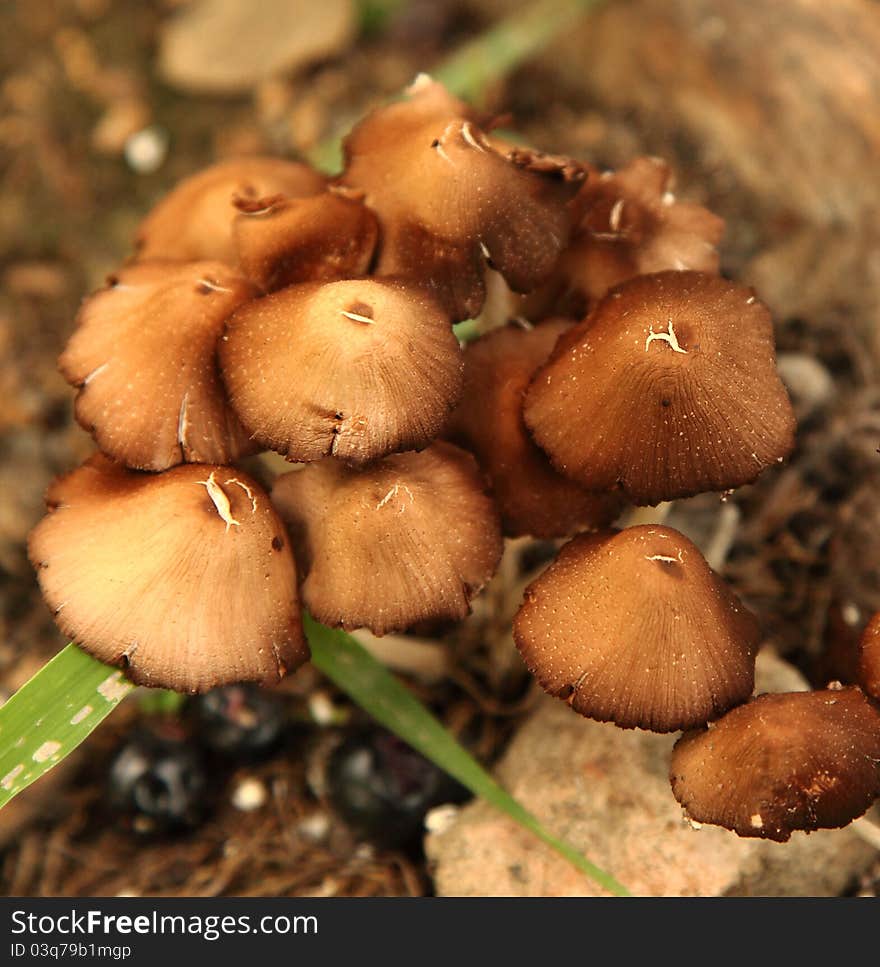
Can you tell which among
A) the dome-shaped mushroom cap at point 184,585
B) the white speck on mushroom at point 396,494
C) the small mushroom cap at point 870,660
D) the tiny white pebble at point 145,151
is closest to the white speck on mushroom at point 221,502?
the dome-shaped mushroom cap at point 184,585

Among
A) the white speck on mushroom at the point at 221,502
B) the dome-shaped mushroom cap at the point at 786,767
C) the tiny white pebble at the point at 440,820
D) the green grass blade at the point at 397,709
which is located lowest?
the tiny white pebble at the point at 440,820

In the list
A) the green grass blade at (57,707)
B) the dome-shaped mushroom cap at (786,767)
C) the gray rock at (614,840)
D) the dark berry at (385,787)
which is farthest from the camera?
the dark berry at (385,787)

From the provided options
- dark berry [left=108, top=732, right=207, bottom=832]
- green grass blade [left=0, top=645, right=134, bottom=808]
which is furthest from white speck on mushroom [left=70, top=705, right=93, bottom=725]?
dark berry [left=108, top=732, right=207, bottom=832]

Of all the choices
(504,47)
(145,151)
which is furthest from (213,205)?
(145,151)

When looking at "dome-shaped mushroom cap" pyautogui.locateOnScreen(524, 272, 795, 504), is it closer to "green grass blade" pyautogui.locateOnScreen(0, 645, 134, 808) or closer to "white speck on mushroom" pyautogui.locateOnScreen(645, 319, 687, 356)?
"white speck on mushroom" pyautogui.locateOnScreen(645, 319, 687, 356)

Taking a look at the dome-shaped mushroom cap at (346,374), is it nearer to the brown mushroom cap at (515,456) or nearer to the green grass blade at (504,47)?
the brown mushroom cap at (515,456)
